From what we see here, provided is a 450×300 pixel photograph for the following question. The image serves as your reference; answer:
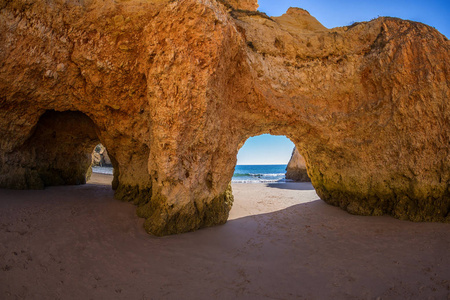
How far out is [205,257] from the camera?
4.49 meters

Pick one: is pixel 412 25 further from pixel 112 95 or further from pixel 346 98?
pixel 112 95

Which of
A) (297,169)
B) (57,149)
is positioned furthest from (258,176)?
(57,149)

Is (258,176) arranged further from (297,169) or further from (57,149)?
(57,149)

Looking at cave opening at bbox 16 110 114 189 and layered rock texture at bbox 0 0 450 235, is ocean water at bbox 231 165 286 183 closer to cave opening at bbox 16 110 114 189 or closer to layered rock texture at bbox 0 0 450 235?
cave opening at bbox 16 110 114 189

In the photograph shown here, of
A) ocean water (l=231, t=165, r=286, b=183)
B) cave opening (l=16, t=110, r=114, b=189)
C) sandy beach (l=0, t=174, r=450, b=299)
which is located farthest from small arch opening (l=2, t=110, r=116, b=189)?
ocean water (l=231, t=165, r=286, b=183)

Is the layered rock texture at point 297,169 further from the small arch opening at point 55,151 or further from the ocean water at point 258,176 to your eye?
the small arch opening at point 55,151

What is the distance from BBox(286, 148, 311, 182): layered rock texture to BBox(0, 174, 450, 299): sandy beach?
753 inches

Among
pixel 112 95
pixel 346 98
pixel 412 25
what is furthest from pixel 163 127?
pixel 412 25

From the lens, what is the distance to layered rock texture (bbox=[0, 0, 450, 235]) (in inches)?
204

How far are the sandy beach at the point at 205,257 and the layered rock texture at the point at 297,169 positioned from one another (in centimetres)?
1912

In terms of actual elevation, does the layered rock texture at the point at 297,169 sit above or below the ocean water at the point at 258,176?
above

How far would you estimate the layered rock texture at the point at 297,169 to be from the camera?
2514 centimetres

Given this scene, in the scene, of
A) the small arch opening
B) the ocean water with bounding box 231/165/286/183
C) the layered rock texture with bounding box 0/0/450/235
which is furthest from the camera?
the ocean water with bounding box 231/165/286/183

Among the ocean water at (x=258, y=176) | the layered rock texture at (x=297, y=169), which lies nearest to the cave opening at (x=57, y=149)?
Result: the ocean water at (x=258, y=176)
